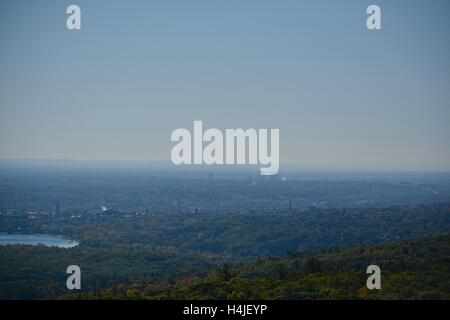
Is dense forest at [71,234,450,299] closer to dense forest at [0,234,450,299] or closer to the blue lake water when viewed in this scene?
dense forest at [0,234,450,299]

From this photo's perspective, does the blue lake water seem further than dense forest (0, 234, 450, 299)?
Yes

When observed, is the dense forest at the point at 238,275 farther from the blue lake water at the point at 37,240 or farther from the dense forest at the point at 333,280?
the blue lake water at the point at 37,240

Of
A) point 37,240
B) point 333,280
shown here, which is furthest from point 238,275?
point 37,240

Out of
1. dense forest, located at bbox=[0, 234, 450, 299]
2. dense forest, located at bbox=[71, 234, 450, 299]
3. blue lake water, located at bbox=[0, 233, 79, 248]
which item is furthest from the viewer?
blue lake water, located at bbox=[0, 233, 79, 248]

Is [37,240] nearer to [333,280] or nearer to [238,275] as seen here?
[238,275]

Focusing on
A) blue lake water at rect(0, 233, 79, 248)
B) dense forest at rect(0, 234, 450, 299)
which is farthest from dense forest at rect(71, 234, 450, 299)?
blue lake water at rect(0, 233, 79, 248)

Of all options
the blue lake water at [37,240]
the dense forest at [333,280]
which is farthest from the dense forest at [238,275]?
the blue lake water at [37,240]

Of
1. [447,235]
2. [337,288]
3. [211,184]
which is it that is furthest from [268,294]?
[211,184]
